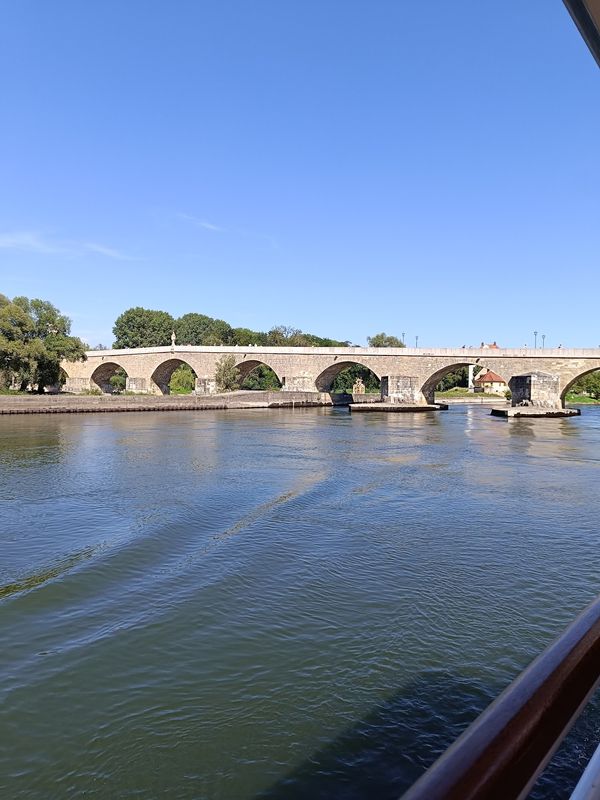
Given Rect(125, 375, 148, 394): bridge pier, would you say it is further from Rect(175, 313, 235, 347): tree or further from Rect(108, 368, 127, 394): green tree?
Rect(175, 313, 235, 347): tree

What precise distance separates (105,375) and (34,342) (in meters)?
24.6

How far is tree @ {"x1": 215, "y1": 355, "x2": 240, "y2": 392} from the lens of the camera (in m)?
42.6

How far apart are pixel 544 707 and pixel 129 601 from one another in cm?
465

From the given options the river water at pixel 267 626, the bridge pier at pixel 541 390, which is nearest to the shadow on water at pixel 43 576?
the river water at pixel 267 626

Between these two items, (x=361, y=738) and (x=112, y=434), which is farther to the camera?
(x=112, y=434)

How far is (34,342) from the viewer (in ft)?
105

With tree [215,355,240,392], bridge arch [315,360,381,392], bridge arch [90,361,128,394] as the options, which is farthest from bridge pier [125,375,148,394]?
bridge arch [315,360,381,392]

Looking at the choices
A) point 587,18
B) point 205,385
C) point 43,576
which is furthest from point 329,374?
point 587,18

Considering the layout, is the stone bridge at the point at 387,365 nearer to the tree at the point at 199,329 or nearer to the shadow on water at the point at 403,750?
the tree at the point at 199,329

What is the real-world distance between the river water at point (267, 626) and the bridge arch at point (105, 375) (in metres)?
44.8

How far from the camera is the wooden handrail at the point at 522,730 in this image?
64cm

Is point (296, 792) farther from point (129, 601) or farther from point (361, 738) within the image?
point (129, 601)

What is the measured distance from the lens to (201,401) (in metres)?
36.1

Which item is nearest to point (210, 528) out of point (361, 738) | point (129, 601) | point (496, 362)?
point (129, 601)
